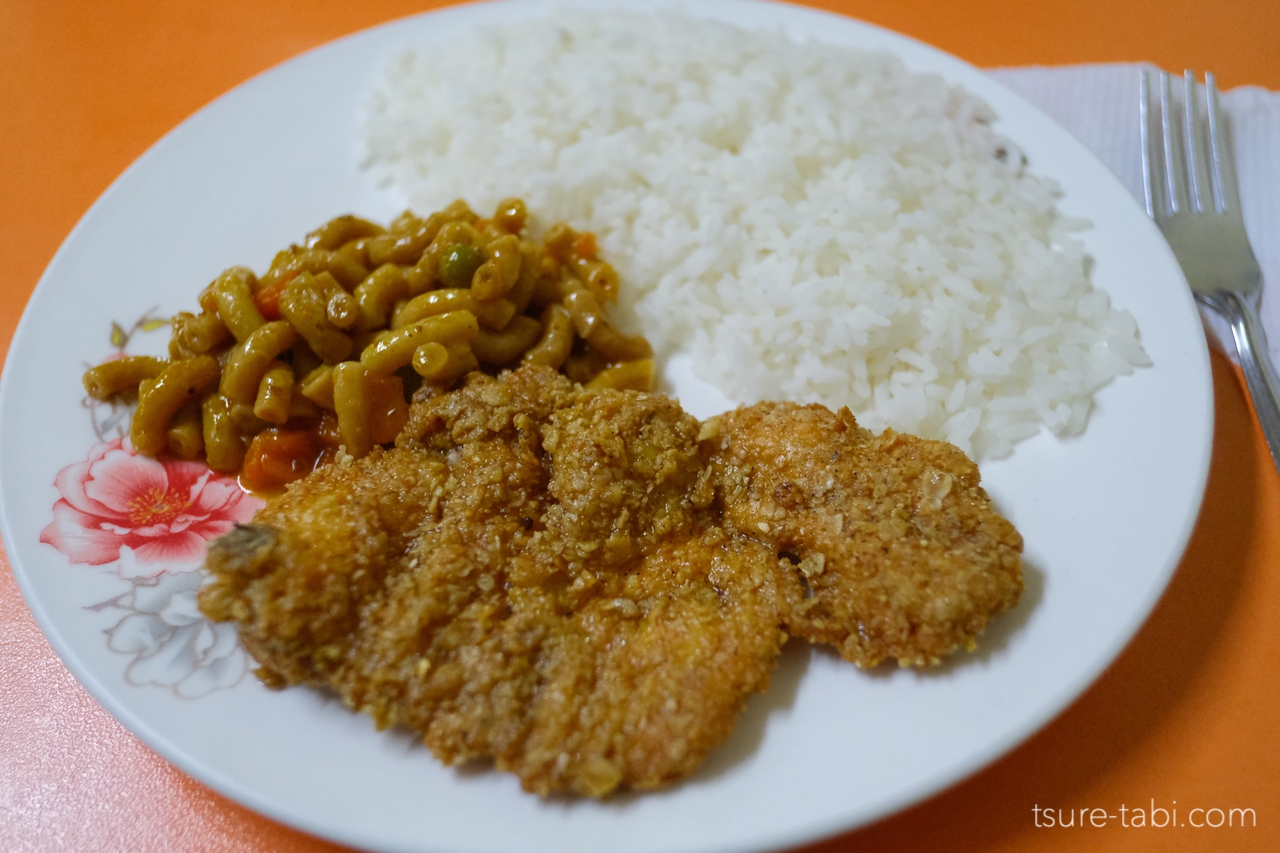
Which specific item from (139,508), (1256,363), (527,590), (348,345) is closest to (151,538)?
(139,508)

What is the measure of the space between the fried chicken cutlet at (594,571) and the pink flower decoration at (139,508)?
1.44 feet

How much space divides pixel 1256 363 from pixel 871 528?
1.84 m

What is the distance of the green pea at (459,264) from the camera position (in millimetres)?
2707

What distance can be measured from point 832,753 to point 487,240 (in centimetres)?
194

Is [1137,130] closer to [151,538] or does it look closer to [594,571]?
[594,571]

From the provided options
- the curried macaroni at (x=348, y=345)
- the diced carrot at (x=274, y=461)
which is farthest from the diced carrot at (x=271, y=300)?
the diced carrot at (x=274, y=461)

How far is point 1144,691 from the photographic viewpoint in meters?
2.26

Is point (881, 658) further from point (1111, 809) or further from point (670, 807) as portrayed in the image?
point (1111, 809)

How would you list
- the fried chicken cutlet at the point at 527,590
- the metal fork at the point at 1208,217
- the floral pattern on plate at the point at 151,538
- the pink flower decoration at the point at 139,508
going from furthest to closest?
the metal fork at the point at 1208,217 → the pink flower decoration at the point at 139,508 → the floral pattern on plate at the point at 151,538 → the fried chicken cutlet at the point at 527,590

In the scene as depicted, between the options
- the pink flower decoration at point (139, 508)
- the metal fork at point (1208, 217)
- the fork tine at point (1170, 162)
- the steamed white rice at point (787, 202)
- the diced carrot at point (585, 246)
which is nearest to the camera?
the pink flower decoration at point (139, 508)

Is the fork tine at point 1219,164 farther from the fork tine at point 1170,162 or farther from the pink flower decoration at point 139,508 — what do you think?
the pink flower decoration at point 139,508

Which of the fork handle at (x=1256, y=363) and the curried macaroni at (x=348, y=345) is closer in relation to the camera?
the curried macaroni at (x=348, y=345)

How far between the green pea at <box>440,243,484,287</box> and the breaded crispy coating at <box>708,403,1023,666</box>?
1.01 meters

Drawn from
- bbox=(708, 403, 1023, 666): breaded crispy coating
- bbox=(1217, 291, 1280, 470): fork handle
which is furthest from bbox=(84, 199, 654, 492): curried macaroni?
bbox=(1217, 291, 1280, 470): fork handle
